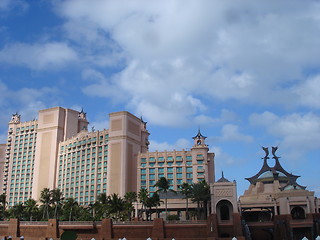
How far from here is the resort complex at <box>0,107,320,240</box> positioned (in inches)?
2977

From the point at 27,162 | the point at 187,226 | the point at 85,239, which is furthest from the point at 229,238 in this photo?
the point at 27,162

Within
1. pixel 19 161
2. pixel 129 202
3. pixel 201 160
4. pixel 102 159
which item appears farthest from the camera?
pixel 19 161

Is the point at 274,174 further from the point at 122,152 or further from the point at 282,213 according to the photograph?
the point at 122,152

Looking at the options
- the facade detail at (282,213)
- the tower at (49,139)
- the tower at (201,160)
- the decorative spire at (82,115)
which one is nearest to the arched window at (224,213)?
the facade detail at (282,213)

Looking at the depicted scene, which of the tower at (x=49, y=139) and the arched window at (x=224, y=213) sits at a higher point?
the tower at (x=49, y=139)

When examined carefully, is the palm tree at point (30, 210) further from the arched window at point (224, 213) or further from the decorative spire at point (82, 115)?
the decorative spire at point (82, 115)

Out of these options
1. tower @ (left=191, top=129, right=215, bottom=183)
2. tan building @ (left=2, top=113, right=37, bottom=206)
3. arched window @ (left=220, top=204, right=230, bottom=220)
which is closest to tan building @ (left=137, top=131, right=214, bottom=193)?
tower @ (left=191, top=129, right=215, bottom=183)

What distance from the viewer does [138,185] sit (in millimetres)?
133250

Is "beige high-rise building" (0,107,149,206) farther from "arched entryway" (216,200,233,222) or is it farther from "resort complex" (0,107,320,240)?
"arched entryway" (216,200,233,222)

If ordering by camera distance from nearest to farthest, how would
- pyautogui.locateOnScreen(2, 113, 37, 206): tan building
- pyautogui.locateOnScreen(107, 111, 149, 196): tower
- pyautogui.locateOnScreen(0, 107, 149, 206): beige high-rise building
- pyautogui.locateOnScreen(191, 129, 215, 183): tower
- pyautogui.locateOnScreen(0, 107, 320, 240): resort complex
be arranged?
pyautogui.locateOnScreen(0, 107, 320, 240): resort complex → pyautogui.locateOnScreen(191, 129, 215, 183): tower → pyautogui.locateOnScreen(107, 111, 149, 196): tower → pyautogui.locateOnScreen(0, 107, 149, 206): beige high-rise building → pyautogui.locateOnScreen(2, 113, 37, 206): tan building

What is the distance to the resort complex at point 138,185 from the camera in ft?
248

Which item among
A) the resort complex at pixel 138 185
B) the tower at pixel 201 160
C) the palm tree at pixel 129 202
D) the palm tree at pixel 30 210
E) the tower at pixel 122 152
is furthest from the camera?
the tower at pixel 122 152

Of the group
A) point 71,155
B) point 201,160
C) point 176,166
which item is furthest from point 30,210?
point 201,160

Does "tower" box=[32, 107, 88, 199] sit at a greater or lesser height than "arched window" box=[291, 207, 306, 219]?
greater
